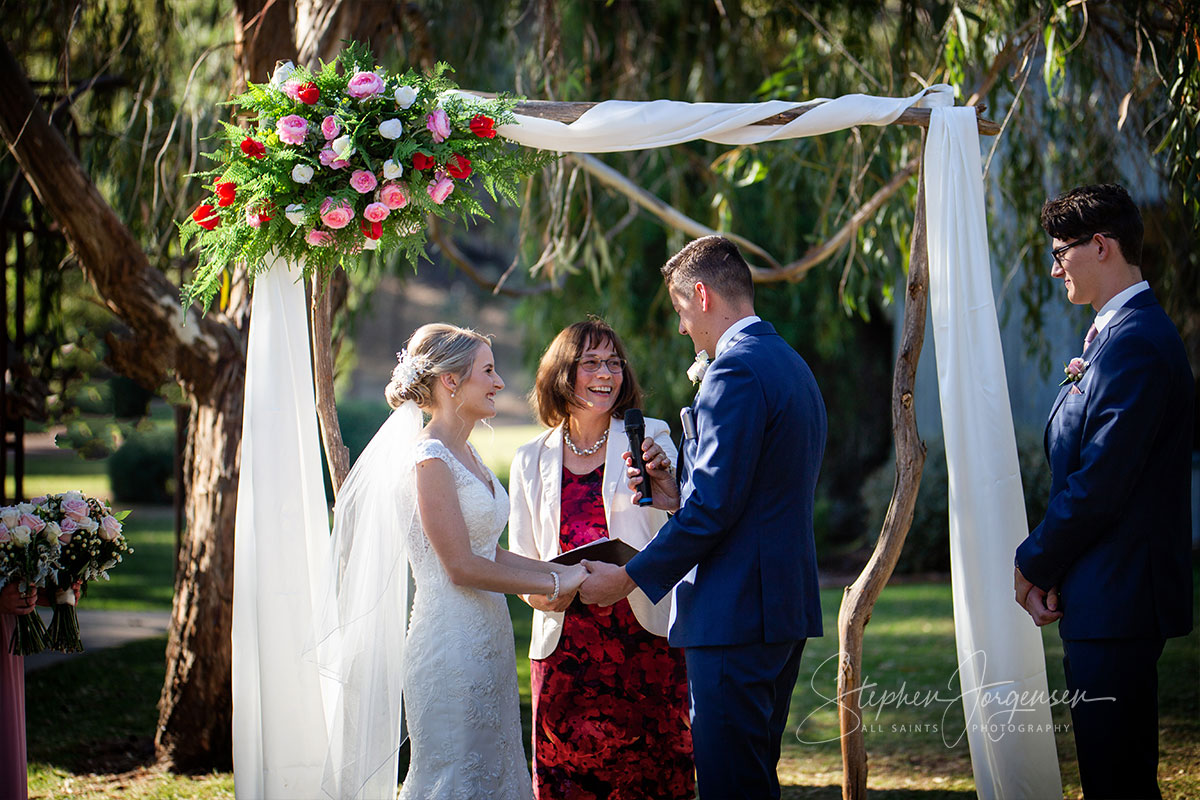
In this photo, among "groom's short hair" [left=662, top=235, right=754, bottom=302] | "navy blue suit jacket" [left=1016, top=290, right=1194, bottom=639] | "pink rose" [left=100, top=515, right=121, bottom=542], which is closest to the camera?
"navy blue suit jacket" [left=1016, top=290, right=1194, bottom=639]

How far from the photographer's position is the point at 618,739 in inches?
154

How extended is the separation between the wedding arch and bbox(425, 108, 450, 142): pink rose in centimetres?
37

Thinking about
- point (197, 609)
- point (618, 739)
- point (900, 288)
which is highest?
point (900, 288)

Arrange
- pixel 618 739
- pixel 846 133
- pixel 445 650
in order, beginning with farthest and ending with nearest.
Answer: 1. pixel 846 133
2. pixel 618 739
3. pixel 445 650

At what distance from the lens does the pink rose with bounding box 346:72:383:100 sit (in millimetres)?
3488

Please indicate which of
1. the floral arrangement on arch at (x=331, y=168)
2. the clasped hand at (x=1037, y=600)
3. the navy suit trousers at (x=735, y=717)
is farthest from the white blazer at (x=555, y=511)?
the clasped hand at (x=1037, y=600)

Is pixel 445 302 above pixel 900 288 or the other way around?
above

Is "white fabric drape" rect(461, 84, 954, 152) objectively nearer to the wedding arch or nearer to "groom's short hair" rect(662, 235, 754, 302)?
the wedding arch

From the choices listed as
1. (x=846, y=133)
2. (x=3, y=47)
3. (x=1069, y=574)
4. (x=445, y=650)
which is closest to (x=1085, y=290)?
(x=1069, y=574)

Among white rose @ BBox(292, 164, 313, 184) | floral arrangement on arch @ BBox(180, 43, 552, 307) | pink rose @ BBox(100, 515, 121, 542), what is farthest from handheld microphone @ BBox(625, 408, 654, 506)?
pink rose @ BBox(100, 515, 121, 542)

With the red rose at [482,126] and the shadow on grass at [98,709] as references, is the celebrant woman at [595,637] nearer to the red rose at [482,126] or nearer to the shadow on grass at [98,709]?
the red rose at [482,126]

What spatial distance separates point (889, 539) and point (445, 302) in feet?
114

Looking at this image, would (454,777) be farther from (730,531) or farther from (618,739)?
(730,531)

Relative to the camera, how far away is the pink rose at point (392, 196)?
137 inches
